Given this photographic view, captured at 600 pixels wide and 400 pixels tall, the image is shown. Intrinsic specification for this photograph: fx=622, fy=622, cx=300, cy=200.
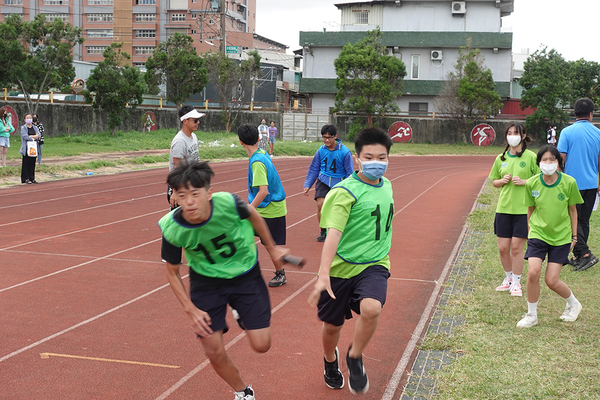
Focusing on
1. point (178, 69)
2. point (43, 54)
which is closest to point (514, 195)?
point (43, 54)

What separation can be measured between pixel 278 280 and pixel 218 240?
3.48 m

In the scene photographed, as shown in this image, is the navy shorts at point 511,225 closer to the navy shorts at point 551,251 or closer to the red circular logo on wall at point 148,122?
the navy shorts at point 551,251

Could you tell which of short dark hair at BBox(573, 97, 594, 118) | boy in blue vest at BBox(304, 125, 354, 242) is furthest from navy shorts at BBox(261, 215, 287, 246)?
short dark hair at BBox(573, 97, 594, 118)

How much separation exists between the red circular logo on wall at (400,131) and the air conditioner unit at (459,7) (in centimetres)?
1226

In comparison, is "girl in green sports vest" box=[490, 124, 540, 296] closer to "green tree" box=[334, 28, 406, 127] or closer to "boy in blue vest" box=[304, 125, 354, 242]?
"boy in blue vest" box=[304, 125, 354, 242]

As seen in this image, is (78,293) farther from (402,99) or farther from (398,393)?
(402,99)

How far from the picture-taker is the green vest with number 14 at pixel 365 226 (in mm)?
4016

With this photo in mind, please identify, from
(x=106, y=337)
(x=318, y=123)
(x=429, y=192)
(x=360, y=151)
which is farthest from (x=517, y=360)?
(x=318, y=123)

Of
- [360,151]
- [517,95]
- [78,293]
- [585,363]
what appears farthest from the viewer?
[517,95]

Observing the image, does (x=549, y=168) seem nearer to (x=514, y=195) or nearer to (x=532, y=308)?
(x=514, y=195)

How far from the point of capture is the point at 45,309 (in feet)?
20.4

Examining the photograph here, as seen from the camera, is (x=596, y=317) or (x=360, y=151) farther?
(x=596, y=317)

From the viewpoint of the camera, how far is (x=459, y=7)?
46500 mm

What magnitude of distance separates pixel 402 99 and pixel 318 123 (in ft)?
28.7
